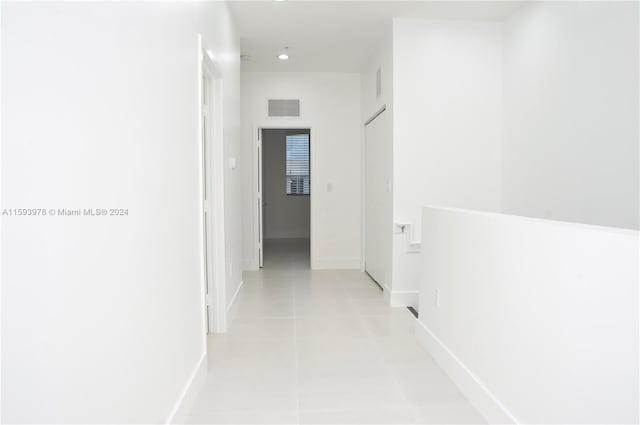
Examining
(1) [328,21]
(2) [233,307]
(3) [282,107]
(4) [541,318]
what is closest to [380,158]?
(1) [328,21]

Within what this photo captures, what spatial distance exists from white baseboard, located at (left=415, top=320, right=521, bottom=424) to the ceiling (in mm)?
2884

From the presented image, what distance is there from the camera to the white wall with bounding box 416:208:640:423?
4.19ft

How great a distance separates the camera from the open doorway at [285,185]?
9.89 m

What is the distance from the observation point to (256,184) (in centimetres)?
613

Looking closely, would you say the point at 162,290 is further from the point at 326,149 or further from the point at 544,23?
the point at 326,149

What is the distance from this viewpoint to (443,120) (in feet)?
13.6


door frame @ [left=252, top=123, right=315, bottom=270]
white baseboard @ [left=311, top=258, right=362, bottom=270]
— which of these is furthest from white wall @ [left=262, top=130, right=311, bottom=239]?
white baseboard @ [left=311, top=258, right=362, bottom=270]

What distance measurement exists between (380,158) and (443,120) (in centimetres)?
92

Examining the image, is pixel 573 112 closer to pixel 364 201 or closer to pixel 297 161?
pixel 364 201

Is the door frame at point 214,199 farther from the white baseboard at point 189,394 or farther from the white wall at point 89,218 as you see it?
the white wall at point 89,218

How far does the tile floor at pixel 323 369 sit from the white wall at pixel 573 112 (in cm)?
162

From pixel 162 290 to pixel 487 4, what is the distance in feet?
12.2

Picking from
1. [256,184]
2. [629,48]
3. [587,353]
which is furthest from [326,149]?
[587,353]

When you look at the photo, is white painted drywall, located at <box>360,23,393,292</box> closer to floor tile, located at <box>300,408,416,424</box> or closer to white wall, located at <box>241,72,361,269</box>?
white wall, located at <box>241,72,361,269</box>
